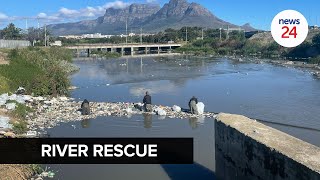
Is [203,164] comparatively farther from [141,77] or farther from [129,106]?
[141,77]

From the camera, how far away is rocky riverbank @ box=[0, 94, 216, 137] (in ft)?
70.9

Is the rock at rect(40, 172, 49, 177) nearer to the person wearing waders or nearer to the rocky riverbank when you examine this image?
the rocky riverbank

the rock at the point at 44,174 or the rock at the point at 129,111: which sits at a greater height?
the rock at the point at 129,111

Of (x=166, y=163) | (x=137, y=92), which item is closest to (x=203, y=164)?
(x=166, y=163)

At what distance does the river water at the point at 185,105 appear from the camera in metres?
14.2

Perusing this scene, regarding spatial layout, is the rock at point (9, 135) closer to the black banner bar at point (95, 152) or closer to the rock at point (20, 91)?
the black banner bar at point (95, 152)

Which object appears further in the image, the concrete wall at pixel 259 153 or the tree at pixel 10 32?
the tree at pixel 10 32

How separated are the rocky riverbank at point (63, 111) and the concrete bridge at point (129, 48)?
7716 centimetres

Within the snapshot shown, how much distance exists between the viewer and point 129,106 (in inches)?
1021

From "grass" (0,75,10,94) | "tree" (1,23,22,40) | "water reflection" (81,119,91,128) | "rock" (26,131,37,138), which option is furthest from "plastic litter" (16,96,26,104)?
"tree" (1,23,22,40)

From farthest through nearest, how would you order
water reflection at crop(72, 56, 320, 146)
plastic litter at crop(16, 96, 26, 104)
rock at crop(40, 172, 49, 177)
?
water reflection at crop(72, 56, 320, 146) < plastic litter at crop(16, 96, 26, 104) < rock at crop(40, 172, 49, 177)

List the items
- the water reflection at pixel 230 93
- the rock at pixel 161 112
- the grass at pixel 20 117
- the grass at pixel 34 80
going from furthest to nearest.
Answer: the grass at pixel 34 80, the water reflection at pixel 230 93, the rock at pixel 161 112, the grass at pixel 20 117

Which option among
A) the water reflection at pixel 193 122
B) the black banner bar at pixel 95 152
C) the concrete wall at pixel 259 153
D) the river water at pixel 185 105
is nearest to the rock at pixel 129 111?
the river water at pixel 185 105

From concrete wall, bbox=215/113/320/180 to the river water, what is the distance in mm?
1842
